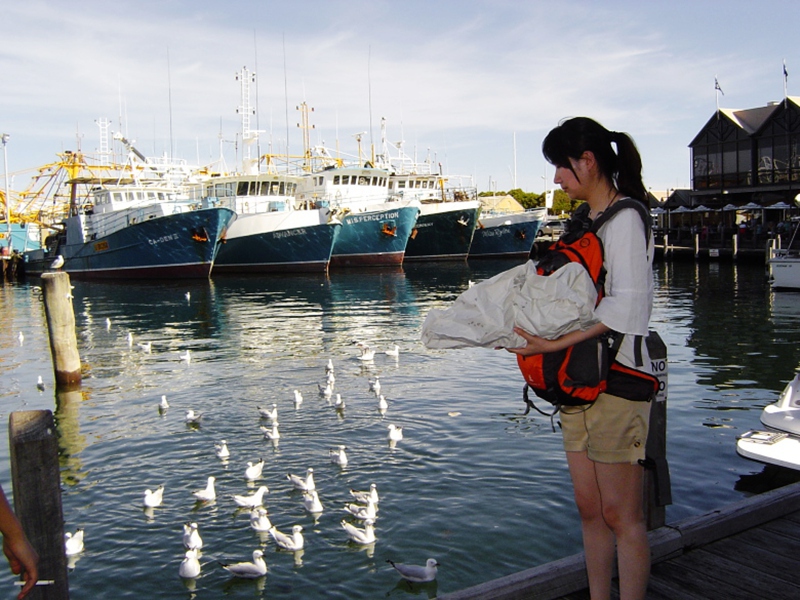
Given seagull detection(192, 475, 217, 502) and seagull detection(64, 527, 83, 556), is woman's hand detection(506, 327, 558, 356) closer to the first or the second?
seagull detection(64, 527, 83, 556)

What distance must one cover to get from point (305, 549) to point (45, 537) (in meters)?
3.66

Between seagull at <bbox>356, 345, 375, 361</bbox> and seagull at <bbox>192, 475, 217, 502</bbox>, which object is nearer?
seagull at <bbox>192, 475, 217, 502</bbox>

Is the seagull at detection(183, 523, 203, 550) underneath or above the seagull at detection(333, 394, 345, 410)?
underneath

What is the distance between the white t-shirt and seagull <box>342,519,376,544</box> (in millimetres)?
4264

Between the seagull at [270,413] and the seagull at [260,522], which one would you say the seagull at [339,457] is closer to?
the seagull at [270,413]

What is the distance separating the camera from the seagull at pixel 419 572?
230 inches

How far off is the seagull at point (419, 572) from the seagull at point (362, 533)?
679 mm

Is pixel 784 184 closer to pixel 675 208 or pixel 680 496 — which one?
pixel 675 208

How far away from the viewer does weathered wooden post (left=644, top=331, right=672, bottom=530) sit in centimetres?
339

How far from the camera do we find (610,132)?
10.7 ft

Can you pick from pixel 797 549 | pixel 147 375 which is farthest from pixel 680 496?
pixel 147 375

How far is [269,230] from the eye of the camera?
4525 centimetres

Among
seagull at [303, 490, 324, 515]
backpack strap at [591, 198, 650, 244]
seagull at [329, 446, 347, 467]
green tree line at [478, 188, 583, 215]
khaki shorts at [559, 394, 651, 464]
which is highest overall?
green tree line at [478, 188, 583, 215]

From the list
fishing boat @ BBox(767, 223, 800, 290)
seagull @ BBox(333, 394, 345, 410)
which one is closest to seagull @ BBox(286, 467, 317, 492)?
seagull @ BBox(333, 394, 345, 410)
